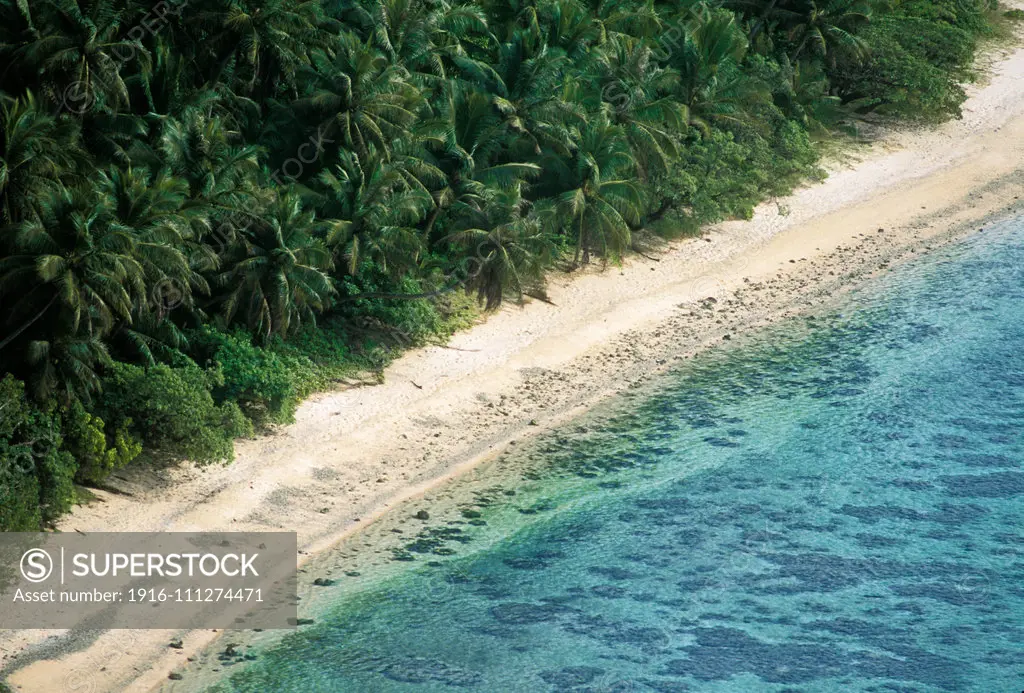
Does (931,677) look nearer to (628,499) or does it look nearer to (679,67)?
(628,499)

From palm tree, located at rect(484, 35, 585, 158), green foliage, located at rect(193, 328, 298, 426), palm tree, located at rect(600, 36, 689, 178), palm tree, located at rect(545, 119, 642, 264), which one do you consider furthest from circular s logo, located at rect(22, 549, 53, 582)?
palm tree, located at rect(600, 36, 689, 178)

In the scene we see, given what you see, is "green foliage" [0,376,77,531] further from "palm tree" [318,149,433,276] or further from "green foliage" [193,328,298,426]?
"palm tree" [318,149,433,276]

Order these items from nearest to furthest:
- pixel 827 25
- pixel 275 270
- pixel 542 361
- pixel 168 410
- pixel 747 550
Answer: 1. pixel 168 410
2. pixel 747 550
3. pixel 275 270
4. pixel 542 361
5. pixel 827 25

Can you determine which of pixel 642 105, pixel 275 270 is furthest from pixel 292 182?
pixel 642 105

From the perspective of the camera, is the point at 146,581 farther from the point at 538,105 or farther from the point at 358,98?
the point at 538,105

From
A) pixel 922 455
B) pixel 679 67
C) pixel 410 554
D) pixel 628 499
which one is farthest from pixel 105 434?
pixel 679 67

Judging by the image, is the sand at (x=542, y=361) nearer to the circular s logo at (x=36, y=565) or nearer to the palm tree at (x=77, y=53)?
the circular s logo at (x=36, y=565)
